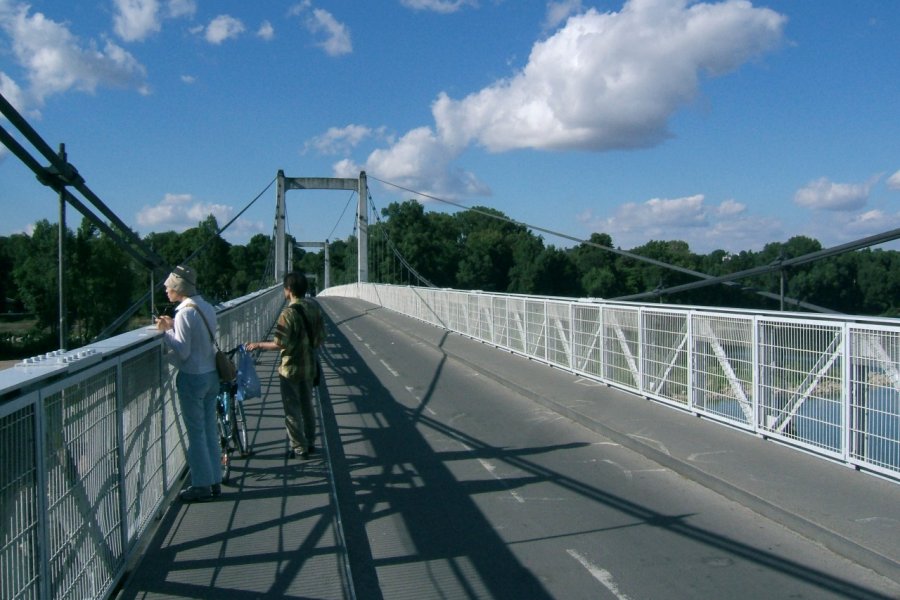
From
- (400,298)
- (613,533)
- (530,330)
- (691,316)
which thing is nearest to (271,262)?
(400,298)

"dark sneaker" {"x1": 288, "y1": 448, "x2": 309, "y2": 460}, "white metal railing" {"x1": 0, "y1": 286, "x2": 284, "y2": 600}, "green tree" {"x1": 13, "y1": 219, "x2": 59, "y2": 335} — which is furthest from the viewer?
"green tree" {"x1": 13, "y1": 219, "x2": 59, "y2": 335}

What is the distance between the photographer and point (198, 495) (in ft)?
20.5

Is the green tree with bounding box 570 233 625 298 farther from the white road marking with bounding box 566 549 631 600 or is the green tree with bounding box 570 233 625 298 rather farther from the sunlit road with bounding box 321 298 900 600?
the white road marking with bounding box 566 549 631 600

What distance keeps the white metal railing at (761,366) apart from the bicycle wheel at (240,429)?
532 centimetres

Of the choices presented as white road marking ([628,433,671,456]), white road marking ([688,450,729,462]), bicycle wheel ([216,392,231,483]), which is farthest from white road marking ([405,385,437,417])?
white road marking ([688,450,729,462])

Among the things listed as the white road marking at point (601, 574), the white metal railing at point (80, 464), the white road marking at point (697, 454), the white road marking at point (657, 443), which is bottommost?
the white road marking at point (601, 574)

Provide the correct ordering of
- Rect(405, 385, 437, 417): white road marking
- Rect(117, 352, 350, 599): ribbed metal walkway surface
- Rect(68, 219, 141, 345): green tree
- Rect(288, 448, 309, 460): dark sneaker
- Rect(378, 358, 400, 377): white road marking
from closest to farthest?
Rect(117, 352, 350, 599): ribbed metal walkway surface, Rect(288, 448, 309, 460): dark sneaker, Rect(405, 385, 437, 417): white road marking, Rect(378, 358, 400, 377): white road marking, Rect(68, 219, 141, 345): green tree

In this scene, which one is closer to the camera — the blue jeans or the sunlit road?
the sunlit road

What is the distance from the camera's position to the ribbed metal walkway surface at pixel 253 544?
4539 mm

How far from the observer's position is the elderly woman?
5.98 meters

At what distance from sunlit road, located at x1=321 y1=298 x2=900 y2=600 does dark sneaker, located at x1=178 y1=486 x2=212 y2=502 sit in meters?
1.06

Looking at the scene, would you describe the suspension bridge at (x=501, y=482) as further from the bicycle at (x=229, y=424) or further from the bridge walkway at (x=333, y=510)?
the bicycle at (x=229, y=424)

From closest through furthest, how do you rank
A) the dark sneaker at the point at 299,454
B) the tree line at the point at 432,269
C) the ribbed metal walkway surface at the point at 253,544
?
1. the ribbed metal walkway surface at the point at 253,544
2. the dark sneaker at the point at 299,454
3. the tree line at the point at 432,269

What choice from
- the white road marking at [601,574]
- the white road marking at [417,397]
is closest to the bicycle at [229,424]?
the white road marking at [601,574]
